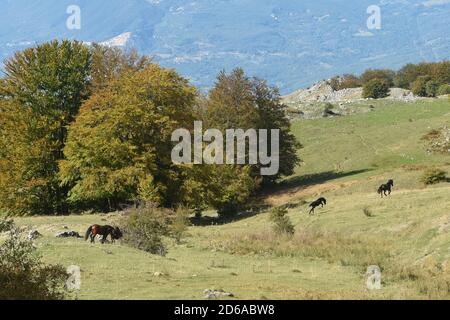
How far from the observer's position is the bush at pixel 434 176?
54531mm

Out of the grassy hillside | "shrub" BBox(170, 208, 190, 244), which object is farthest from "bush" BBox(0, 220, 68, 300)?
"shrub" BBox(170, 208, 190, 244)

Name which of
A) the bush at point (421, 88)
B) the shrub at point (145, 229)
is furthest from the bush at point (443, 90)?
the shrub at point (145, 229)

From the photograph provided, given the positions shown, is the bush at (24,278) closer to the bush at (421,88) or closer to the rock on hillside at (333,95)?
the rock on hillside at (333,95)

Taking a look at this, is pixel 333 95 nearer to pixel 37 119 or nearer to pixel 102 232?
pixel 37 119

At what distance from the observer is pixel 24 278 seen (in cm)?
1867

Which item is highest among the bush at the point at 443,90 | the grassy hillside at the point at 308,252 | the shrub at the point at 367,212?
the bush at the point at 443,90

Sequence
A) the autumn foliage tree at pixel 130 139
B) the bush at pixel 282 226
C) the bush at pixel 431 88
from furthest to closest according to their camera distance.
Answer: the bush at pixel 431 88 → the autumn foliage tree at pixel 130 139 → the bush at pixel 282 226

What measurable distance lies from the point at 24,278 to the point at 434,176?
1732 inches

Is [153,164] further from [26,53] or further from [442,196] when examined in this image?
[442,196]

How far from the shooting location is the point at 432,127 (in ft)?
279

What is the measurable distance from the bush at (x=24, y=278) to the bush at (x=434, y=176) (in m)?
41.7

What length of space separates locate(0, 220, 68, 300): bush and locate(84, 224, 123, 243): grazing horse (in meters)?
9.97
